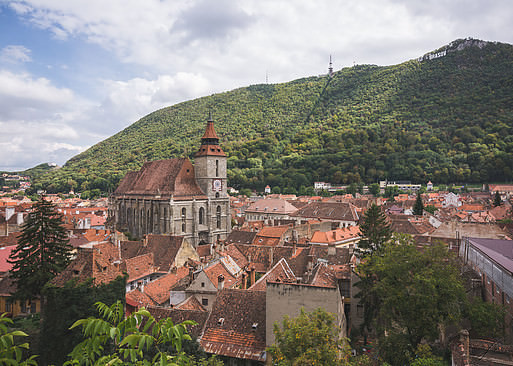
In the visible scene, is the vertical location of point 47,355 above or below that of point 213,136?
below

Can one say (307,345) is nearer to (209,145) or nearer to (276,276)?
(276,276)

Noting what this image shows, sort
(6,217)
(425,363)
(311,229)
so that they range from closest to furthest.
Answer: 1. (425,363)
2. (311,229)
3. (6,217)

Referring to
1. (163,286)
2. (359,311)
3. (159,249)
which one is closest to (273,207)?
(159,249)

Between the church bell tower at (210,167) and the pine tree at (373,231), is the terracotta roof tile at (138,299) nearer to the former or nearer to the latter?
the pine tree at (373,231)

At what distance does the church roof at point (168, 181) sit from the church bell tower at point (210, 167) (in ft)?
4.63

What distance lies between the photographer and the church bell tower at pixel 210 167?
201ft

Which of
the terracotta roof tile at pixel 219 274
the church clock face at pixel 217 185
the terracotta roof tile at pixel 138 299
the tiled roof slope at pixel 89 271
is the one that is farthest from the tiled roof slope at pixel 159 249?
the church clock face at pixel 217 185

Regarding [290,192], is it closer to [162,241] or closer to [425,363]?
[162,241]

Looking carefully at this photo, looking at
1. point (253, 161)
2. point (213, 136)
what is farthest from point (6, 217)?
point (253, 161)

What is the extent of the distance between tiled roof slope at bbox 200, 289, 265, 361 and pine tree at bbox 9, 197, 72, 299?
12186mm

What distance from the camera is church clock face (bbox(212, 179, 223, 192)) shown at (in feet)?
202

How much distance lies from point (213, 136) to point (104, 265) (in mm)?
43322

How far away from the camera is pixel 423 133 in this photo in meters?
180

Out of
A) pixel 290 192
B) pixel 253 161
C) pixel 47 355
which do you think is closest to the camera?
pixel 47 355
